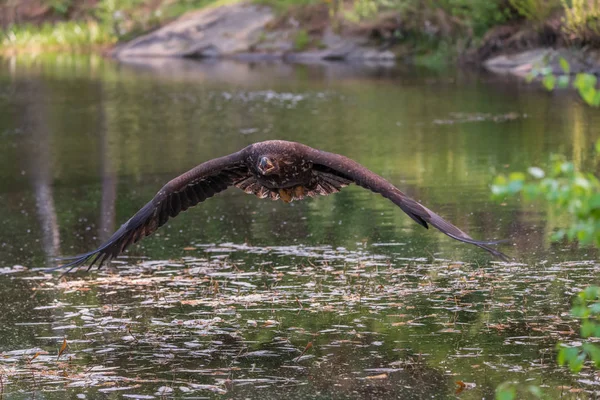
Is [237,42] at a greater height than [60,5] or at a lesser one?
lesser

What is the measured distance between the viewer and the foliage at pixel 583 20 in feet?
96.6

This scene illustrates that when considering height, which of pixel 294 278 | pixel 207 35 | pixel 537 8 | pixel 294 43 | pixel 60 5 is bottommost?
pixel 294 278

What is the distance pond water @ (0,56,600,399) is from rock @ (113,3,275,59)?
25.8 m

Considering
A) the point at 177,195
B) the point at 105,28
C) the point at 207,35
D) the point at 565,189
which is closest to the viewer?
the point at 565,189

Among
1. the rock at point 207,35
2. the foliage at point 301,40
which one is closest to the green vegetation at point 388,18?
the foliage at point 301,40

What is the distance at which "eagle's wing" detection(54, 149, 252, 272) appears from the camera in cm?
806

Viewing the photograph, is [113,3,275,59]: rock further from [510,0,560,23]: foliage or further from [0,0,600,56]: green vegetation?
[510,0,560,23]: foliage

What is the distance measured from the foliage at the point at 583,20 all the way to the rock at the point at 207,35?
62.8 ft

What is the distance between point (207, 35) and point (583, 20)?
22.3 metres

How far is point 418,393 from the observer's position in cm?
669

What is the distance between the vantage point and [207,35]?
48.6 metres

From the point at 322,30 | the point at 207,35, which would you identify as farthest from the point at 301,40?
the point at 207,35

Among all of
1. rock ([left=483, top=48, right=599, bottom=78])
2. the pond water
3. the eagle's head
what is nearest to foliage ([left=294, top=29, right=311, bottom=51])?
rock ([left=483, top=48, right=599, bottom=78])

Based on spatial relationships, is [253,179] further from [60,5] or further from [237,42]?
[60,5]
